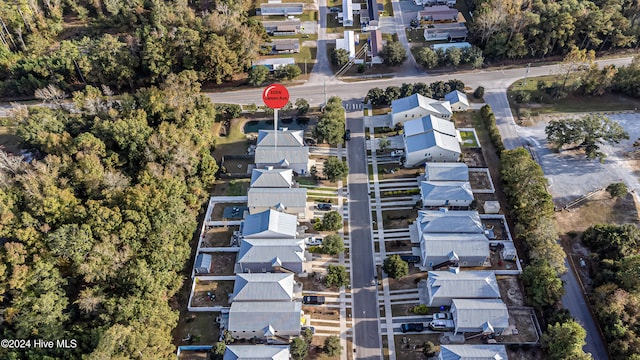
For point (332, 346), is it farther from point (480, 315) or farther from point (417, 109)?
point (417, 109)

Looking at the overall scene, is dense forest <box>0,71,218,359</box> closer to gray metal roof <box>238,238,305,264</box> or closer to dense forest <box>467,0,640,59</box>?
gray metal roof <box>238,238,305,264</box>

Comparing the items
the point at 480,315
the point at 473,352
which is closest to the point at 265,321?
the point at 473,352

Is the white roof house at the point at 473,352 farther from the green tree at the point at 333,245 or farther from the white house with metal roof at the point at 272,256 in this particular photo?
the white house with metal roof at the point at 272,256

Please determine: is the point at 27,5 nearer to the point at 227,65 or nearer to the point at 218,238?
the point at 227,65

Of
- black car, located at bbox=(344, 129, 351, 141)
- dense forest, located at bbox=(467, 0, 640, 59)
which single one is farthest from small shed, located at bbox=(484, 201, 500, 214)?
dense forest, located at bbox=(467, 0, 640, 59)

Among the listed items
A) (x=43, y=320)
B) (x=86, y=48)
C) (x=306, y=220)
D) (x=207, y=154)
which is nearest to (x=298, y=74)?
(x=207, y=154)

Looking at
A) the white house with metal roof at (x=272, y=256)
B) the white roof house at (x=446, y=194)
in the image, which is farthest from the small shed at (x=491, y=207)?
the white house with metal roof at (x=272, y=256)

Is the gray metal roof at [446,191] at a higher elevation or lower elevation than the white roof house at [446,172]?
lower
